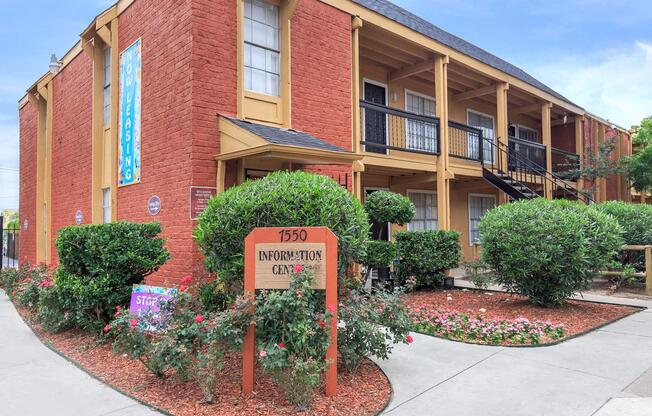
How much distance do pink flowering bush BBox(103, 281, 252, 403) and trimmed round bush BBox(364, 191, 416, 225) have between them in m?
5.07

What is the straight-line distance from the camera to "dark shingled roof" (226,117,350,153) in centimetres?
639

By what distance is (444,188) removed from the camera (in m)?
11.6

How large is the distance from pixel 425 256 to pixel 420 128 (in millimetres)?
4535

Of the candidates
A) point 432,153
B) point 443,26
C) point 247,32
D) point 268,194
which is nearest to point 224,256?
point 268,194

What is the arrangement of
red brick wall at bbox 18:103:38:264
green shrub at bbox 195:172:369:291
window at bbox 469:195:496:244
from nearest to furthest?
green shrub at bbox 195:172:369:291 < red brick wall at bbox 18:103:38:264 < window at bbox 469:195:496:244

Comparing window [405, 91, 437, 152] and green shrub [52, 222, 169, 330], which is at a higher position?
window [405, 91, 437, 152]

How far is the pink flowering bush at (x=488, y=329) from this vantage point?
5.63 metres

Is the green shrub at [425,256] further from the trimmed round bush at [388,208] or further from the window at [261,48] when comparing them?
the window at [261,48]

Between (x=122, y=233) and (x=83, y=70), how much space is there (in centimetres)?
679

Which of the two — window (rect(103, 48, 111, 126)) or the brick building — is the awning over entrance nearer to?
the brick building

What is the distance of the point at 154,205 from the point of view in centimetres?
750

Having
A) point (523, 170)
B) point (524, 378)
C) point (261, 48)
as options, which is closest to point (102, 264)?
point (261, 48)

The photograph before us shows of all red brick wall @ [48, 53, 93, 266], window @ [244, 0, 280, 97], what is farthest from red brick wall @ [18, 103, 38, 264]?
window @ [244, 0, 280, 97]

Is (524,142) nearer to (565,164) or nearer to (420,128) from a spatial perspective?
(420,128)
